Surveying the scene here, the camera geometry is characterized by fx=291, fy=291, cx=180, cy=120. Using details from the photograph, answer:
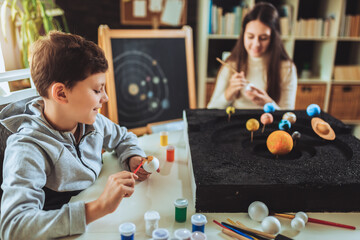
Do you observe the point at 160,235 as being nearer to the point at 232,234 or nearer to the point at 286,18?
the point at 232,234

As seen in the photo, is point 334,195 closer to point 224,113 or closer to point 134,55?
point 224,113

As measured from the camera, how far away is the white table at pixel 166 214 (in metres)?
0.75

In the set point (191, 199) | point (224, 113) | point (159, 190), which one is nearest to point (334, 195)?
point (191, 199)

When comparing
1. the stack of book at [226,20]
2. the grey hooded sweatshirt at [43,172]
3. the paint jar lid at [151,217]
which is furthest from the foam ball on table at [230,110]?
the stack of book at [226,20]

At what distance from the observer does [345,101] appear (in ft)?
10.0

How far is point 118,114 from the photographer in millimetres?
1757

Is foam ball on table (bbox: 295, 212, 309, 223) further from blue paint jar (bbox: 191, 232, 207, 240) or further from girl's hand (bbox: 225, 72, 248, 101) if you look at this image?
girl's hand (bbox: 225, 72, 248, 101)

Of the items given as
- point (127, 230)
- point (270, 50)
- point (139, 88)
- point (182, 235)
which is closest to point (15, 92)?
point (127, 230)

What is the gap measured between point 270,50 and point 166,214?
153 cm

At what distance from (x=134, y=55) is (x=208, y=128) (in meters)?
0.81

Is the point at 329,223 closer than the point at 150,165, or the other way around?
the point at 329,223

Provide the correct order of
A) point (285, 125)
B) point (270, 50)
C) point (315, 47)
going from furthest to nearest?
point (315, 47) < point (270, 50) < point (285, 125)

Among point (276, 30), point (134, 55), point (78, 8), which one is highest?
point (78, 8)

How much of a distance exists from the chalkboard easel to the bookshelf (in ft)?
3.07
